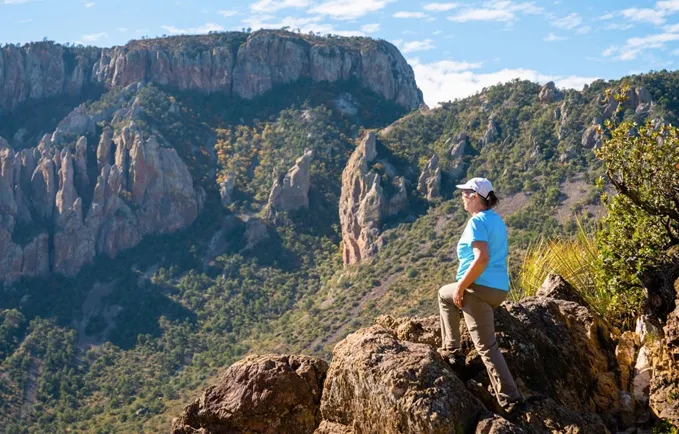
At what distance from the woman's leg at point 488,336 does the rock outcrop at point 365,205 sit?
6675 cm

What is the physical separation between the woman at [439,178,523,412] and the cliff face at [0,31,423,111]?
11232 cm

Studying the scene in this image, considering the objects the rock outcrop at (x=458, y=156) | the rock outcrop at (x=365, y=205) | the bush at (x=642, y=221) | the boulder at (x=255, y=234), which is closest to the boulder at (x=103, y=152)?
the boulder at (x=255, y=234)

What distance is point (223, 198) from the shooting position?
3706 inches

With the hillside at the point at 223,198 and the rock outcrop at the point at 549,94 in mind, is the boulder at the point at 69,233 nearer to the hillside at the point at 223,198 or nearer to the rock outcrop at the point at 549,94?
the hillside at the point at 223,198

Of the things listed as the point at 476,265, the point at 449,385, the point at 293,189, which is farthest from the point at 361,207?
the point at 449,385

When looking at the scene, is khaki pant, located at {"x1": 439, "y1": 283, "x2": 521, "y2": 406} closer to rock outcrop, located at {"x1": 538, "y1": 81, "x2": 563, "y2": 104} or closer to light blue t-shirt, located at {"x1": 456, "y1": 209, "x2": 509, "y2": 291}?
light blue t-shirt, located at {"x1": 456, "y1": 209, "x2": 509, "y2": 291}

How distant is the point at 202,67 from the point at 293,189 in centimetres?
4214

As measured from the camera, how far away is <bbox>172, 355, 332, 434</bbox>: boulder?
758 cm

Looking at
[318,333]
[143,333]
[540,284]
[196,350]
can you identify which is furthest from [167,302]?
[540,284]

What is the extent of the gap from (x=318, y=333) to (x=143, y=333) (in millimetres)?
23065

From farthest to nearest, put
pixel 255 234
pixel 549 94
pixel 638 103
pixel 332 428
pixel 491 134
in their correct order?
1. pixel 255 234
2. pixel 549 94
3. pixel 491 134
4. pixel 638 103
5. pixel 332 428

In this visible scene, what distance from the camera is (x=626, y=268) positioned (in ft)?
28.3

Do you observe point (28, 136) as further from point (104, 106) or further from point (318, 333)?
point (318, 333)

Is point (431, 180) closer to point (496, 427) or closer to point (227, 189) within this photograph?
point (227, 189)
